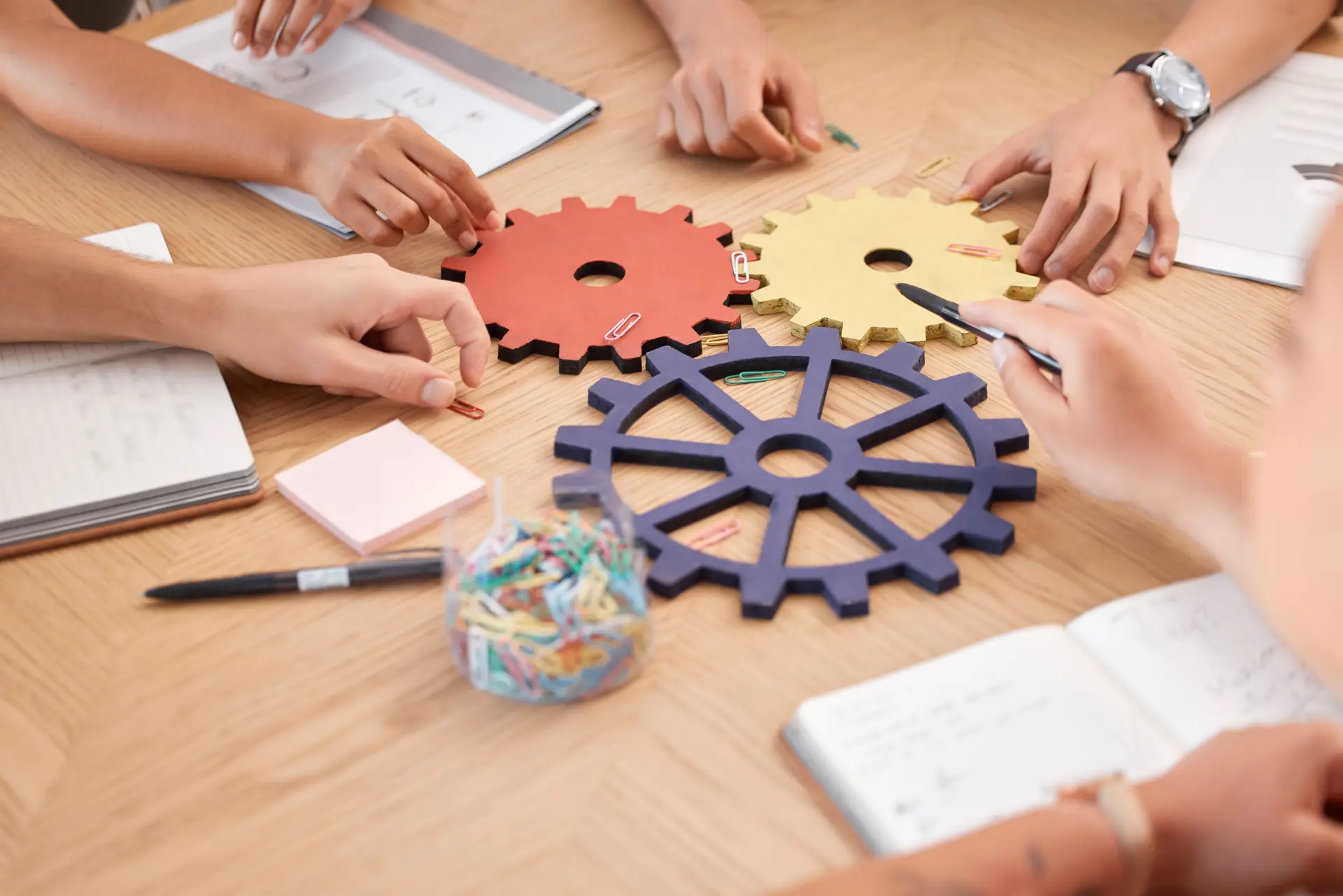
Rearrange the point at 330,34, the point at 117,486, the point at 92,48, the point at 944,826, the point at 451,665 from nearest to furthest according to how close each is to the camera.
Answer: the point at 944,826
the point at 451,665
the point at 117,486
the point at 92,48
the point at 330,34

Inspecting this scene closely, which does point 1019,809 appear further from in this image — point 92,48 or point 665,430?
point 92,48

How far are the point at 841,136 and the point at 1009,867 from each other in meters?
0.93

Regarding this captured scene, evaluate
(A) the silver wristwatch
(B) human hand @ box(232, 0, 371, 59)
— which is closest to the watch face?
(A) the silver wristwatch

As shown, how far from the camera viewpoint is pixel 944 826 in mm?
672

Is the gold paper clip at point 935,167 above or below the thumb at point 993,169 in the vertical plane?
below

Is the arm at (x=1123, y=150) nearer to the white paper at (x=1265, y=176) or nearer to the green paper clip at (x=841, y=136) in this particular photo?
the white paper at (x=1265, y=176)

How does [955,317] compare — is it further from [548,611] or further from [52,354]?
[52,354]

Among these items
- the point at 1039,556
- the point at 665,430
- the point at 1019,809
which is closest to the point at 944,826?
the point at 1019,809

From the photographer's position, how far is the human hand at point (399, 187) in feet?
3.89

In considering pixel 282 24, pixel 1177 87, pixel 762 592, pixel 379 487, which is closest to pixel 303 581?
pixel 379 487

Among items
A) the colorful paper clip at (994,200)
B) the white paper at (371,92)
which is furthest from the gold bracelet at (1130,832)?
the white paper at (371,92)

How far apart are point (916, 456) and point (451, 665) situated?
1.29ft

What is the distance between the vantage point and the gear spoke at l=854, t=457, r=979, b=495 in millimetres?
913

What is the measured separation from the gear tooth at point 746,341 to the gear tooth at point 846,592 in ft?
0.90
